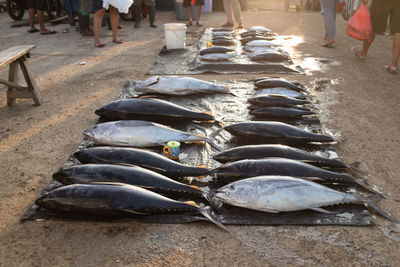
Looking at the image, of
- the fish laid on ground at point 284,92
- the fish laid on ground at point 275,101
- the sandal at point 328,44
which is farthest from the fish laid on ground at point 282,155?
the sandal at point 328,44

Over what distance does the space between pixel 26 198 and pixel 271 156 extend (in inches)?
91.7

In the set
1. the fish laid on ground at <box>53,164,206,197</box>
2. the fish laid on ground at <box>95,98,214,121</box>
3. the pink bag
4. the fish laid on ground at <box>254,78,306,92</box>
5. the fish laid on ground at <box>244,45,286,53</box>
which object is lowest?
the fish laid on ground at <box>53,164,206,197</box>

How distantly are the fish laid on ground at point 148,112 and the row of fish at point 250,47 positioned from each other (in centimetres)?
302

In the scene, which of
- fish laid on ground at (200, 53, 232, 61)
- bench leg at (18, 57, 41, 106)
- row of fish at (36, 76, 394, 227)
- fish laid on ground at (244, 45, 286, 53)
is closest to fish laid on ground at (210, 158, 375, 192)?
row of fish at (36, 76, 394, 227)

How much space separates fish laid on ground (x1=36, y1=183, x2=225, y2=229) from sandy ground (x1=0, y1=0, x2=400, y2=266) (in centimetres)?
14

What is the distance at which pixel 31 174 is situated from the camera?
310 cm

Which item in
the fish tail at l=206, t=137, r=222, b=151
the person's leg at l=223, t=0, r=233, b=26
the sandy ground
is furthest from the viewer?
the person's leg at l=223, t=0, r=233, b=26

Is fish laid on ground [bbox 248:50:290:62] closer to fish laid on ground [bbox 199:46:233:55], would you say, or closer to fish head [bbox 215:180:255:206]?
fish laid on ground [bbox 199:46:233:55]

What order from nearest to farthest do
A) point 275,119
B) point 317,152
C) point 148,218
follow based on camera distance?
point 148,218 → point 317,152 → point 275,119

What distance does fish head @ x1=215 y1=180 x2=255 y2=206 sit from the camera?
2.48 metres

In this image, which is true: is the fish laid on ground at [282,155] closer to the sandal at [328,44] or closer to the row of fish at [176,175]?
the row of fish at [176,175]

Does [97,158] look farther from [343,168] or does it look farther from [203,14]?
[203,14]

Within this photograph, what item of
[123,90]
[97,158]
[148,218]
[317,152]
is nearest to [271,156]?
[317,152]

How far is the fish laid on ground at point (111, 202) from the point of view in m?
2.36
